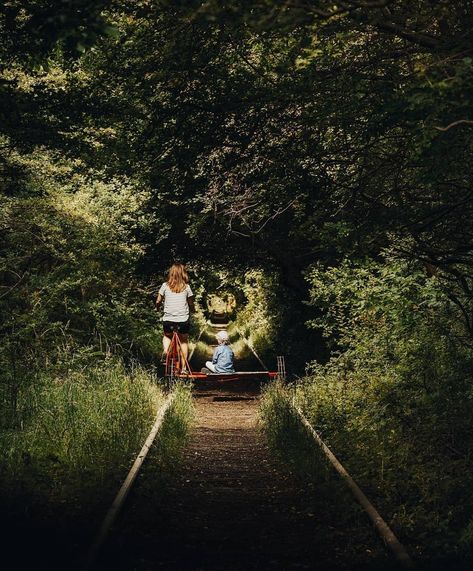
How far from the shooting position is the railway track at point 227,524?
5.99m

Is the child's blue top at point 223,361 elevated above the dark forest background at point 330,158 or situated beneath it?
situated beneath

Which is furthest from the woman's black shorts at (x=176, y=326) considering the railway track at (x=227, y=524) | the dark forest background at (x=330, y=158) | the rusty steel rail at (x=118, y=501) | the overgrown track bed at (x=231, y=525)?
the overgrown track bed at (x=231, y=525)

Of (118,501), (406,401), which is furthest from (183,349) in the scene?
(118,501)

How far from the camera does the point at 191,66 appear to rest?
863 cm

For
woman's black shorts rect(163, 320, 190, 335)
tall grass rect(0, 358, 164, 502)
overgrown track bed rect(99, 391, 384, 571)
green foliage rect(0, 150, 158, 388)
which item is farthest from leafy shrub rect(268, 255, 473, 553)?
green foliage rect(0, 150, 158, 388)

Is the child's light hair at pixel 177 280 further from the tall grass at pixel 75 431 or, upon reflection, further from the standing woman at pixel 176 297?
the tall grass at pixel 75 431

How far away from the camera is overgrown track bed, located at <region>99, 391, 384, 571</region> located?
6047 mm

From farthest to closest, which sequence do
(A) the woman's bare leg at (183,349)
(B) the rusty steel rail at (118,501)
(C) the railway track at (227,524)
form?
(A) the woman's bare leg at (183,349), (C) the railway track at (227,524), (B) the rusty steel rail at (118,501)

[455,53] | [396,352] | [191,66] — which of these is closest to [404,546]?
[455,53]

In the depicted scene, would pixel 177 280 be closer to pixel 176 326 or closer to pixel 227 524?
pixel 176 326

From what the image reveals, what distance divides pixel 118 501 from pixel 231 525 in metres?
1.03

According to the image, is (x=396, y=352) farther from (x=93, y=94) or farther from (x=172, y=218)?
(x=172, y=218)

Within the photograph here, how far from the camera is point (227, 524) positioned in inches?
283

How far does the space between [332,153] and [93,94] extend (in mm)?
4726
